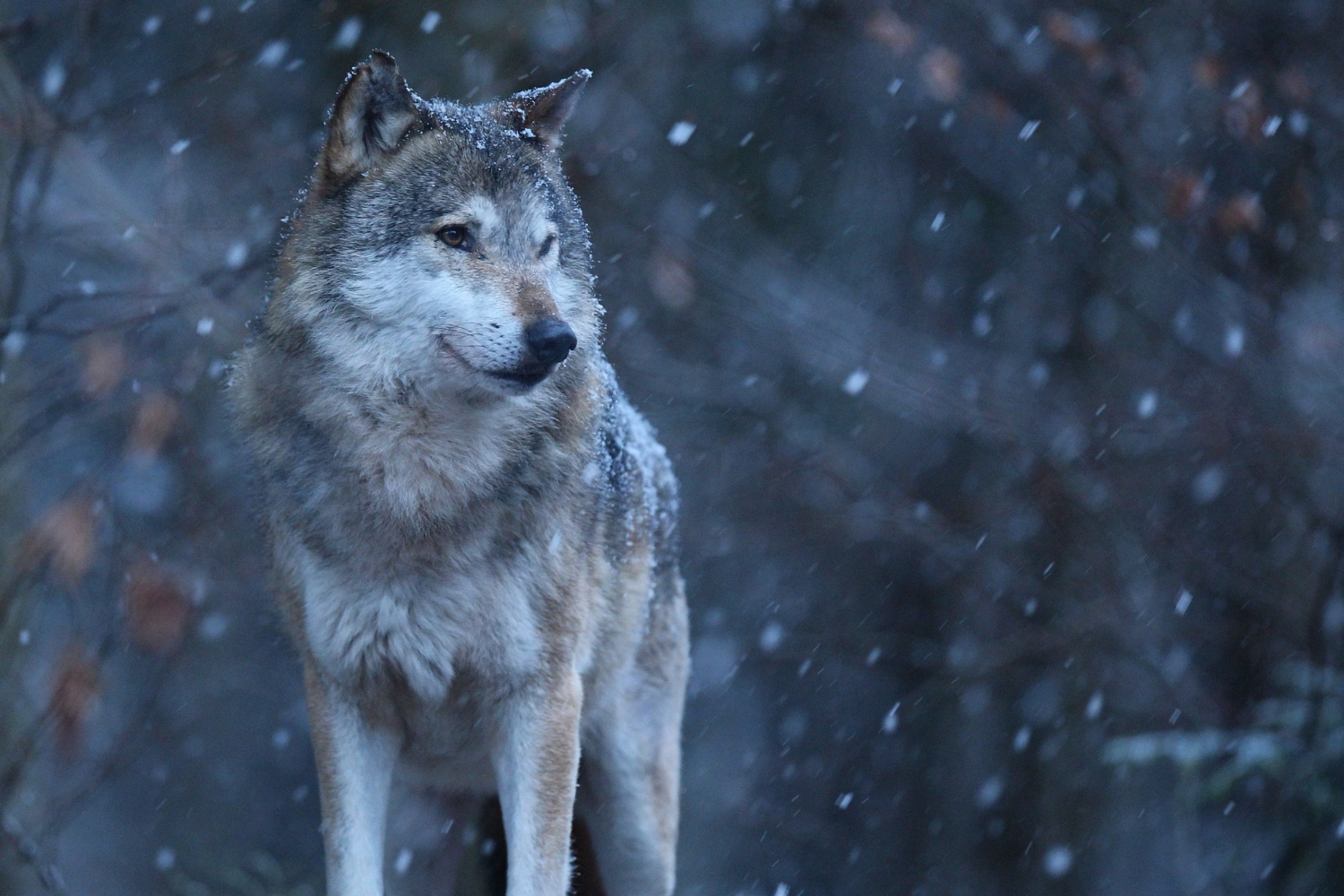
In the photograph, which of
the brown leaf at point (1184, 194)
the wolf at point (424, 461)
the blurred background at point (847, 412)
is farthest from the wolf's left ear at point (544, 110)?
the brown leaf at point (1184, 194)

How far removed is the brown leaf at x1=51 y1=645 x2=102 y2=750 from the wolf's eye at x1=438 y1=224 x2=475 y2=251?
3.10 metres

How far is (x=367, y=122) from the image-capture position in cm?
303

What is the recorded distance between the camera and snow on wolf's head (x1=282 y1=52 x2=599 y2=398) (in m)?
2.82

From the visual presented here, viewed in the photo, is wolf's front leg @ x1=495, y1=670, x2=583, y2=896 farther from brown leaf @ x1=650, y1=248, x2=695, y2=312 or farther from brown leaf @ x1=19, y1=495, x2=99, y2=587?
brown leaf @ x1=650, y1=248, x2=695, y2=312

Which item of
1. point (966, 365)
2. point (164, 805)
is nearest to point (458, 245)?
point (966, 365)

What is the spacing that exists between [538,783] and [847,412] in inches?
233

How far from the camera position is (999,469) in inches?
334

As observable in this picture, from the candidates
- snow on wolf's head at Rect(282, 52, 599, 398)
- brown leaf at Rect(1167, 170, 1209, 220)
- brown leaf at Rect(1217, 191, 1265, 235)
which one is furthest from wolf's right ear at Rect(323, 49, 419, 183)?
brown leaf at Rect(1217, 191, 1265, 235)

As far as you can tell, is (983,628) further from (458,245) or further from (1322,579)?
(458,245)

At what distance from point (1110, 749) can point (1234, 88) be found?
4111mm

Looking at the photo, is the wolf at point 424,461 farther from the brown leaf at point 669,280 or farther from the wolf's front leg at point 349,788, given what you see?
the brown leaf at point 669,280

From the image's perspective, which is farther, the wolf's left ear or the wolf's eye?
the wolf's left ear

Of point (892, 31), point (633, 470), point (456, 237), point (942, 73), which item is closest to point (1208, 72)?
point (942, 73)

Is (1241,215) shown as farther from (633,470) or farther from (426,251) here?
(426,251)
